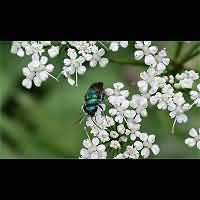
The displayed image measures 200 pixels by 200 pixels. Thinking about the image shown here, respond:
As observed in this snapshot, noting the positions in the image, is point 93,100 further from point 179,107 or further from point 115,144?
point 179,107

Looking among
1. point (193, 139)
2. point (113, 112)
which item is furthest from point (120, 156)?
point (193, 139)

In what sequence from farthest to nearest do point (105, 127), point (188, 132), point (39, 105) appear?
1. point (39, 105)
2. point (188, 132)
3. point (105, 127)

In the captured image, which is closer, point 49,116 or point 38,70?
point 38,70

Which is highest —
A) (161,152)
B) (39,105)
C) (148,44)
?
(148,44)

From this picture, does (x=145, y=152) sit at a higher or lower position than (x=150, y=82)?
lower

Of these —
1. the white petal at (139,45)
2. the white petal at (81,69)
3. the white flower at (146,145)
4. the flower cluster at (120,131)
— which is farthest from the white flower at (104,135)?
the white petal at (139,45)
